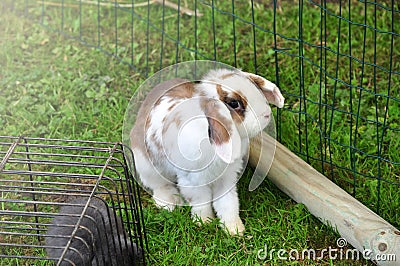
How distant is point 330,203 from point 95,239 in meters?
1.01

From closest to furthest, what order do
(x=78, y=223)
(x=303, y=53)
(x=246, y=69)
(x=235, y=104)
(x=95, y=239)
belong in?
1. (x=78, y=223)
2. (x=95, y=239)
3. (x=235, y=104)
4. (x=246, y=69)
5. (x=303, y=53)

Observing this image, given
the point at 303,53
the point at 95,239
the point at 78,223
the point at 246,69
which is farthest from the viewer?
the point at 303,53

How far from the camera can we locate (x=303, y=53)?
4203 mm

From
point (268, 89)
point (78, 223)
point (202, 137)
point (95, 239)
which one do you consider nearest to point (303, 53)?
point (268, 89)

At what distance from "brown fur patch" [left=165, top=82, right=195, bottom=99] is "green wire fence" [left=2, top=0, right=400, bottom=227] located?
499 mm

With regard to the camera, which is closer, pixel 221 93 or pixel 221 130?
pixel 221 130

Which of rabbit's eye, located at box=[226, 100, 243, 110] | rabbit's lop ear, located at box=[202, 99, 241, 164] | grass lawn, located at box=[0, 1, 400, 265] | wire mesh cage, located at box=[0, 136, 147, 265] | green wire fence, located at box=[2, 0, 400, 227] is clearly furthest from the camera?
green wire fence, located at box=[2, 0, 400, 227]

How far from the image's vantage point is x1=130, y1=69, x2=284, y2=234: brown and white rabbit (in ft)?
8.96

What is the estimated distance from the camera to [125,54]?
4.40 metres

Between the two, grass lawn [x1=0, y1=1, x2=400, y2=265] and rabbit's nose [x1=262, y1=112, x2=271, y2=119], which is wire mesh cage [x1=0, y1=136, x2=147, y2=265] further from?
rabbit's nose [x1=262, y1=112, x2=271, y2=119]

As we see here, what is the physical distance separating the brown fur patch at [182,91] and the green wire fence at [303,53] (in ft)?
1.64

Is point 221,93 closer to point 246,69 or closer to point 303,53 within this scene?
point 246,69

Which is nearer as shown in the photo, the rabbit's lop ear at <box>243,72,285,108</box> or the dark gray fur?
the dark gray fur

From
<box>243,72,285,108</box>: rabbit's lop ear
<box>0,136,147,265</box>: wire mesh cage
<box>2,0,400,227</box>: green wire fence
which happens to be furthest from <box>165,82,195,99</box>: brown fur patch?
<box>2,0,400,227</box>: green wire fence
